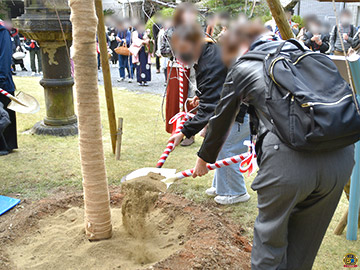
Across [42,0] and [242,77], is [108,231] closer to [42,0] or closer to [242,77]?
[242,77]

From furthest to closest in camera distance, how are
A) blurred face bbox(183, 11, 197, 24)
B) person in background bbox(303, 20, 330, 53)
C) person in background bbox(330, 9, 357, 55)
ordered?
person in background bbox(303, 20, 330, 53)
person in background bbox(330, 9, 357, 55)
blurred face bbox(183, 11, 197, 24)

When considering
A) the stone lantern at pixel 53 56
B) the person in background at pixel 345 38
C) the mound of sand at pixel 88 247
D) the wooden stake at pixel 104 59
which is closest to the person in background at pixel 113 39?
the person in background at pixel 345 38

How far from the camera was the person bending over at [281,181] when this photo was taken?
6.42 ft

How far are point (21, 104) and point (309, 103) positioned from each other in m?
4.70

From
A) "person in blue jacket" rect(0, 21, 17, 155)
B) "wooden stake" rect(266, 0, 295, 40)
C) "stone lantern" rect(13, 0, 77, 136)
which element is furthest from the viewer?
"stone lantern" rect(13, 0, 77, 136)

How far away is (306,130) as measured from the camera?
71.2 inches

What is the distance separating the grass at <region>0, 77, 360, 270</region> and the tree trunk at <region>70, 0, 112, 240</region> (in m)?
1.39

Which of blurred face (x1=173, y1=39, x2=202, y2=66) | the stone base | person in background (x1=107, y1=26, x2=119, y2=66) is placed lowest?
the stone base

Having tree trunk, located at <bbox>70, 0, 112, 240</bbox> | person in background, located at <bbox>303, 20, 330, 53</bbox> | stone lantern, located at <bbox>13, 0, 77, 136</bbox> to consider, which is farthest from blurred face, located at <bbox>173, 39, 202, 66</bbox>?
person in background, located at <bbox>303, 20, 330, 53</bbox>

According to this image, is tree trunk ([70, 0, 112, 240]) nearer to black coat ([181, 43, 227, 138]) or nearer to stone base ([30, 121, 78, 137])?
black coat ([181, 43, 227, 138])

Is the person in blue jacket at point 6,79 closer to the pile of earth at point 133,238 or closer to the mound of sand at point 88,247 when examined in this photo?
the pile of earth at point 133,238

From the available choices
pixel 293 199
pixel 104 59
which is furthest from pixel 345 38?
pixel 293 199

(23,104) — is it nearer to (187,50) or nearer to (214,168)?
(187,50)

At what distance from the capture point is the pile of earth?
2842 millimetres
